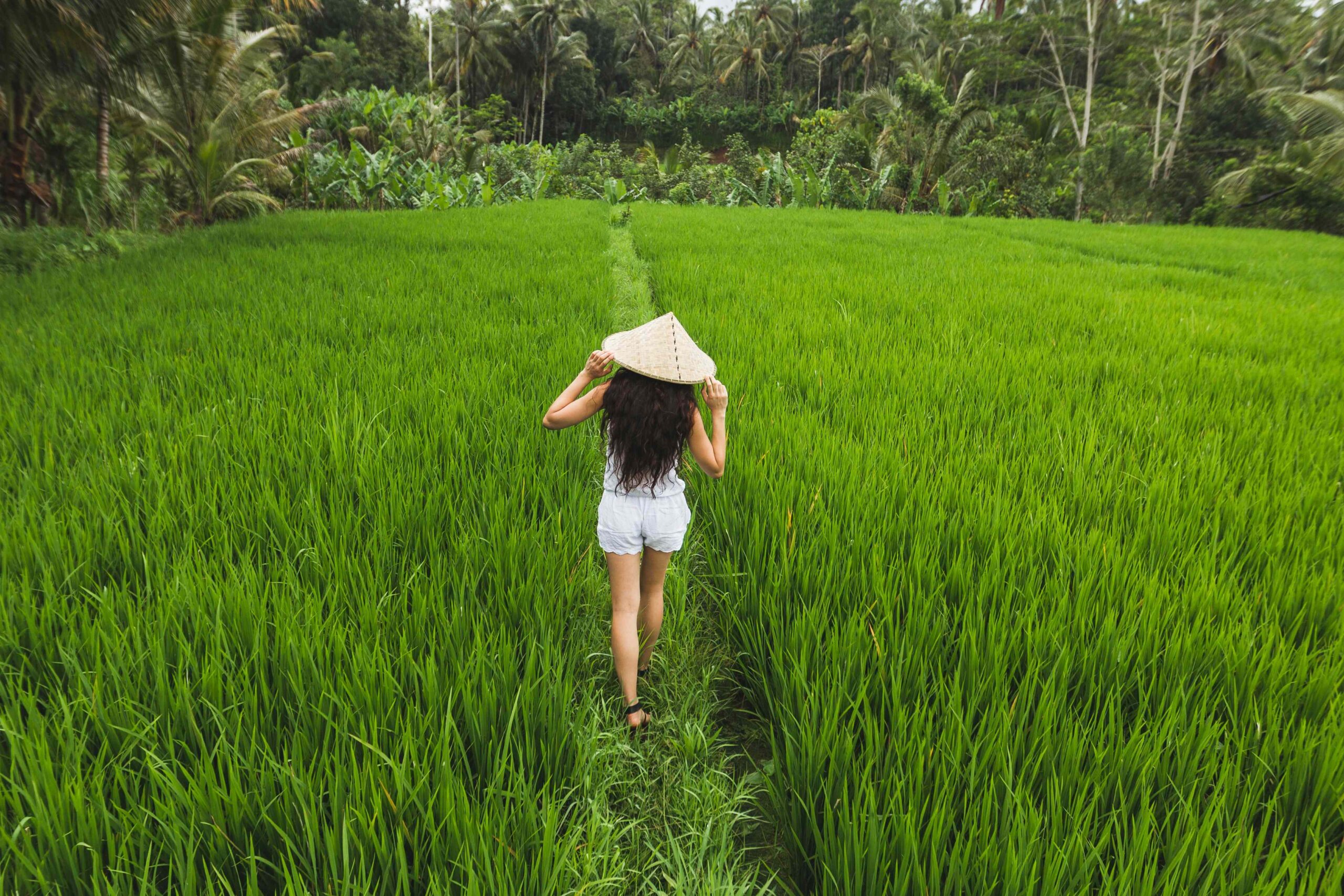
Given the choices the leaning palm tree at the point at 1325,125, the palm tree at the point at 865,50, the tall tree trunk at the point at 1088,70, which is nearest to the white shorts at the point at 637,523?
the leaning palm tree at the point at 1325,125

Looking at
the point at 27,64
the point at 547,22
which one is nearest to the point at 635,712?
the point at 27,64

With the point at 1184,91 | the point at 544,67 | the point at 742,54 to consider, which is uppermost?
the point at 742,54

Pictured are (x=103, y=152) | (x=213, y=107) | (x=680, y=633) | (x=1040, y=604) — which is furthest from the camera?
(x=213, y=107)

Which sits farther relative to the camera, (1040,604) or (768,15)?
(768,15)

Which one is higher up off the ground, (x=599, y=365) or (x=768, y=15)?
(x=768, y=15)

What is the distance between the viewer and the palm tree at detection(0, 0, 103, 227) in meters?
4.33

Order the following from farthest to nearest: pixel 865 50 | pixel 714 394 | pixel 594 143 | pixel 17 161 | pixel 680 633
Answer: pixel 865 50 → pixel 594 143 → pixel 17 161 → pixel 680 633 → pixel 714 394

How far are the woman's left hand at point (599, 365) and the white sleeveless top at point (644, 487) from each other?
0.15 metres

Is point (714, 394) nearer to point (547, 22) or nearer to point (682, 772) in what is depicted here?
point (682, 772)

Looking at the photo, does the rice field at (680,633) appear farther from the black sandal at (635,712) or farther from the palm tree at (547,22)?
the palm tree at (547,22)

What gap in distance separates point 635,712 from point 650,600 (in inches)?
8.6

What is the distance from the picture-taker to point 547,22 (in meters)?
30.4

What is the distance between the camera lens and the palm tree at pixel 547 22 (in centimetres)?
2992

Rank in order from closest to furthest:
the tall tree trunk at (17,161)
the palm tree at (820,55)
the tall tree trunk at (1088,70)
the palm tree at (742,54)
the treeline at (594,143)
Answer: the tall tree trunk at (17,161) → the treeline at (594,143) → the tall tree trunk at (1088,70) → the palm tree at (820,55) → the palm tree at (742,54)
